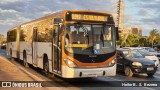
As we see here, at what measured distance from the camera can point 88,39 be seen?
13938 millimetres

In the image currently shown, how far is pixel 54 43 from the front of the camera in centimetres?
1502

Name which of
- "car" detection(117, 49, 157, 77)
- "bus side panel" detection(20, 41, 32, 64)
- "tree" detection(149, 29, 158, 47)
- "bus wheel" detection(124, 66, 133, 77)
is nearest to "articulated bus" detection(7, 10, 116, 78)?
"car" detection(117, 49, 157, 77)

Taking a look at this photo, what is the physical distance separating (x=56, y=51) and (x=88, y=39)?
5.42 ft

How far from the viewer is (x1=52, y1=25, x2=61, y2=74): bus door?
14300mm

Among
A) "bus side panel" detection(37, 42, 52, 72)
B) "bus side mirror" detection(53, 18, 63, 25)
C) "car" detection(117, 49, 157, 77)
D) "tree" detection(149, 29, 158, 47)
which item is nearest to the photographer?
"bus side mirror" detection(53, 18, 63, 25)

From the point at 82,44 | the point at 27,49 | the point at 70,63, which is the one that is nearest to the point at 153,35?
the point at 27,49

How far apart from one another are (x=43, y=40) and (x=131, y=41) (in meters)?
85.5

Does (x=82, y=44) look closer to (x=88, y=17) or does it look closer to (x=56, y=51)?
(x=88, y=17)

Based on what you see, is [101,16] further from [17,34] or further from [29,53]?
[17,34]

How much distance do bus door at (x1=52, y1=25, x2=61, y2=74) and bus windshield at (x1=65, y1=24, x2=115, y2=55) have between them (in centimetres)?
71

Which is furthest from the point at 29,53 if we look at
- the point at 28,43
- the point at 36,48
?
the point at 36,48

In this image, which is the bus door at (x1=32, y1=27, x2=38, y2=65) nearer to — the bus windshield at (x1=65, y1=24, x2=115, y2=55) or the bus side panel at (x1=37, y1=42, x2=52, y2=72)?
the bus side panel at (x1=37, y1=42, x2=52, y2=72)

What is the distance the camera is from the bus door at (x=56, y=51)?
563 inches

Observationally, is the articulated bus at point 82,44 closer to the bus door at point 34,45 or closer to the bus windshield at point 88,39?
the bus windshield at point 88,39
